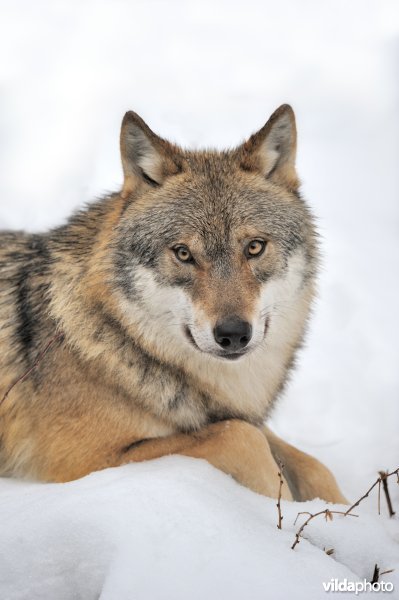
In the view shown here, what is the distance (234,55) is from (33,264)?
583 cm

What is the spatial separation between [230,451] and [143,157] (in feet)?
5.68

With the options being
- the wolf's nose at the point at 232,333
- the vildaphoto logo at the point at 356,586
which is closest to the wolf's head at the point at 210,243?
the wolf's nose at the point at 232,333

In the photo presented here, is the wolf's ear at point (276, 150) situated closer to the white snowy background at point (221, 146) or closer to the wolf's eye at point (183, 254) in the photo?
the white snowy background at point (221, 146)

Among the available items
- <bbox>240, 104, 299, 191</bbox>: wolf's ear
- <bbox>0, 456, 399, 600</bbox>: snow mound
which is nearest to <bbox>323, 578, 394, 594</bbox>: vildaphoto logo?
<bbox>0, 456, 399, 600</bbox>: snow mound

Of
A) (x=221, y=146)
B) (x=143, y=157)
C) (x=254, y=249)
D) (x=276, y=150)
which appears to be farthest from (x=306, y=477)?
(x=221, y=146)

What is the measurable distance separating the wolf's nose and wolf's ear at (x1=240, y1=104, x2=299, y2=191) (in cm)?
111

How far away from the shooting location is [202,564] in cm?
248

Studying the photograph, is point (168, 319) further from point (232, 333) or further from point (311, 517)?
point (311, 517)

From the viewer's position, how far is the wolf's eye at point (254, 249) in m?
3.51

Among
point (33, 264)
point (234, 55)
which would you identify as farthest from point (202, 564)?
point (234, 55)

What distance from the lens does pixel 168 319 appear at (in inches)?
138

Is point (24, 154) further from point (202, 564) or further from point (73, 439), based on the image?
point (202, 564)

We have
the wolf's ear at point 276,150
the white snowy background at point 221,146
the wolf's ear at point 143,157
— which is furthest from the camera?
the wolf's ear at point 276,150

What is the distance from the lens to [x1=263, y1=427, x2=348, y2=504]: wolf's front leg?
3918 millimetres
